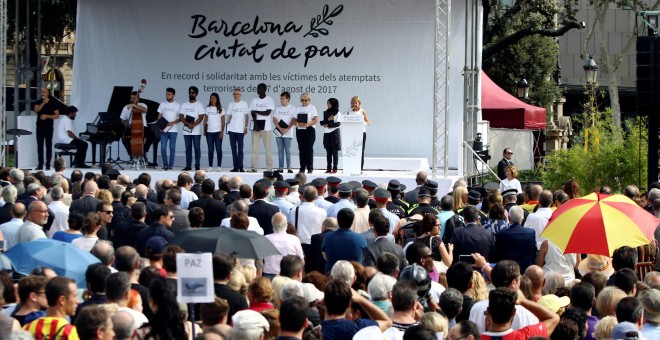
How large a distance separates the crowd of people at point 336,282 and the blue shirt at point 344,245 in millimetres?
12

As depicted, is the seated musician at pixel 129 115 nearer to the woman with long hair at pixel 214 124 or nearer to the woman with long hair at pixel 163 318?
the woman with long hair at pixel 214 124

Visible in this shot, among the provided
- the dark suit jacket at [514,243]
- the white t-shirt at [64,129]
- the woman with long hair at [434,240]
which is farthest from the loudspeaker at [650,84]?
the white t-shirt at [64,129]

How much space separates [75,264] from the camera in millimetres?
8070

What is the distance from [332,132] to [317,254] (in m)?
9.21

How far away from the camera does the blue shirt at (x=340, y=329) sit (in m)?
6.82

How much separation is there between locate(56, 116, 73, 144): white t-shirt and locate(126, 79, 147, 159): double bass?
1.14 meters

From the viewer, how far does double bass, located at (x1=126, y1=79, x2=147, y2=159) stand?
21.9 metres

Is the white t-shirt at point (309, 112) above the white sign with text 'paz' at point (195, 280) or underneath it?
above

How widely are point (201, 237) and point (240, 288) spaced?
1.04 m

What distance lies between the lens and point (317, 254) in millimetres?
11508

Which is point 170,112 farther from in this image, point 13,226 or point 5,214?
point 13,226

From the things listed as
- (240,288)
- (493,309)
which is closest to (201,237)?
(240,288)

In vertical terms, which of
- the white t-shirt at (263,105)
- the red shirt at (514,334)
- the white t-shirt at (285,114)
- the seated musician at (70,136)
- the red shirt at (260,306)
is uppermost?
the white t-shirt at (263,105)

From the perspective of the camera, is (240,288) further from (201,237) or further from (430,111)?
(430,111)
